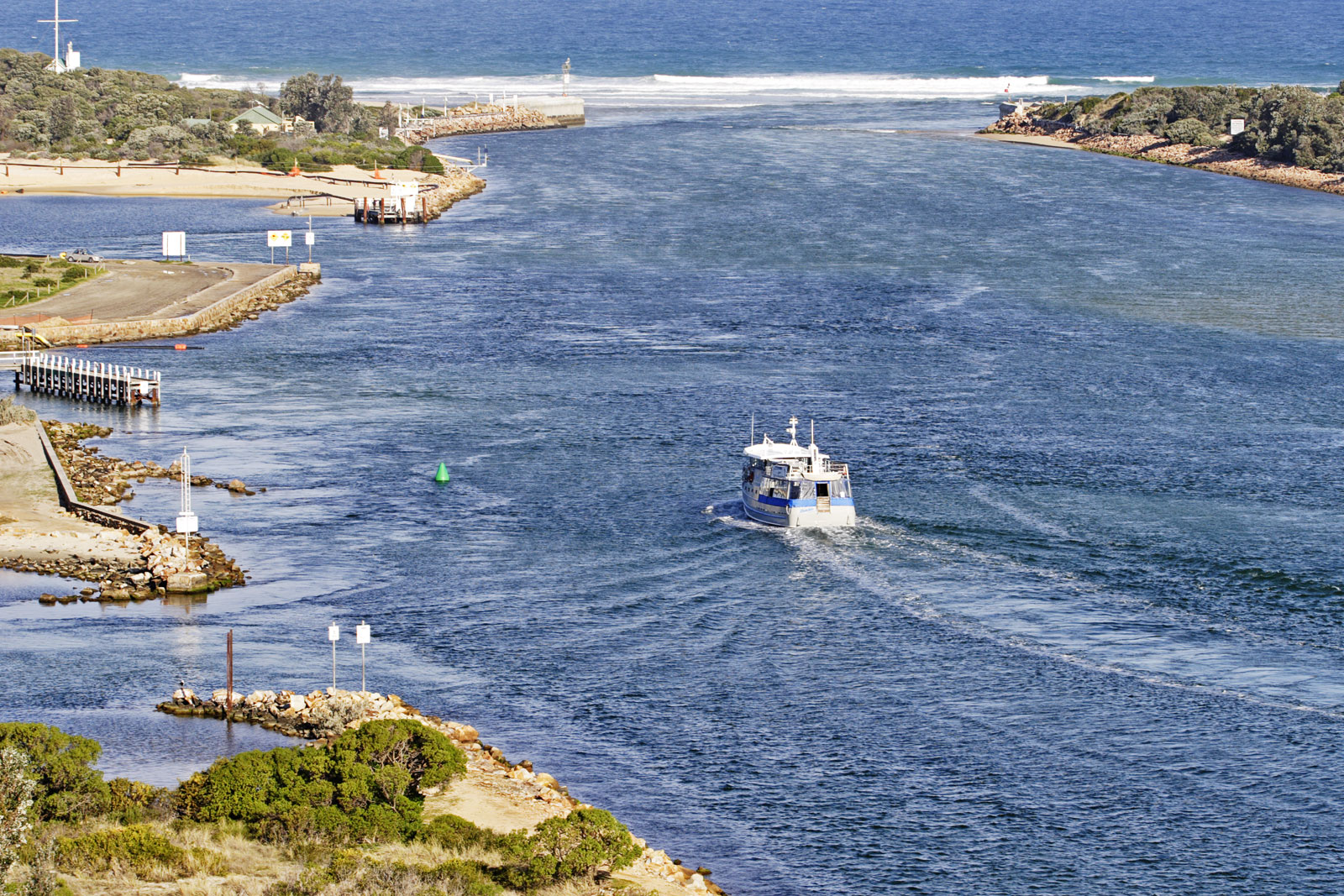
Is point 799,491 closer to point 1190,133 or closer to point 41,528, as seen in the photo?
point 41,528

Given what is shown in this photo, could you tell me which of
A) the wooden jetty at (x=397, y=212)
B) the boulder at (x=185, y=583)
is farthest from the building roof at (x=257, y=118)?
the boulder at (x=185, y=583)

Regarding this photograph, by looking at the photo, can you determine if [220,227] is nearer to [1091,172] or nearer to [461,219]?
[461,219]

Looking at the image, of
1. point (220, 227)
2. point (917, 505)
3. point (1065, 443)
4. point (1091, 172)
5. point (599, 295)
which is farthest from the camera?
point (1091, 172)

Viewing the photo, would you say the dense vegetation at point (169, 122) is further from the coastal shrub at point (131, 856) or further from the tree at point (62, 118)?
the coastal shrub at point (131, 856)

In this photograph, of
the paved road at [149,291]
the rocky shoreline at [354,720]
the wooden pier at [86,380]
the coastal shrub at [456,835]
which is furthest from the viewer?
the paved road at [149,291]

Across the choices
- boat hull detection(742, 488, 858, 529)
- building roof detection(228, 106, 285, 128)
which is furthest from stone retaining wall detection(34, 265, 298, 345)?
building roof detection(228, 106, 285, 128)

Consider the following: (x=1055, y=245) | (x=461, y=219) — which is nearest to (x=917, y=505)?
(x=1055, y=245)
